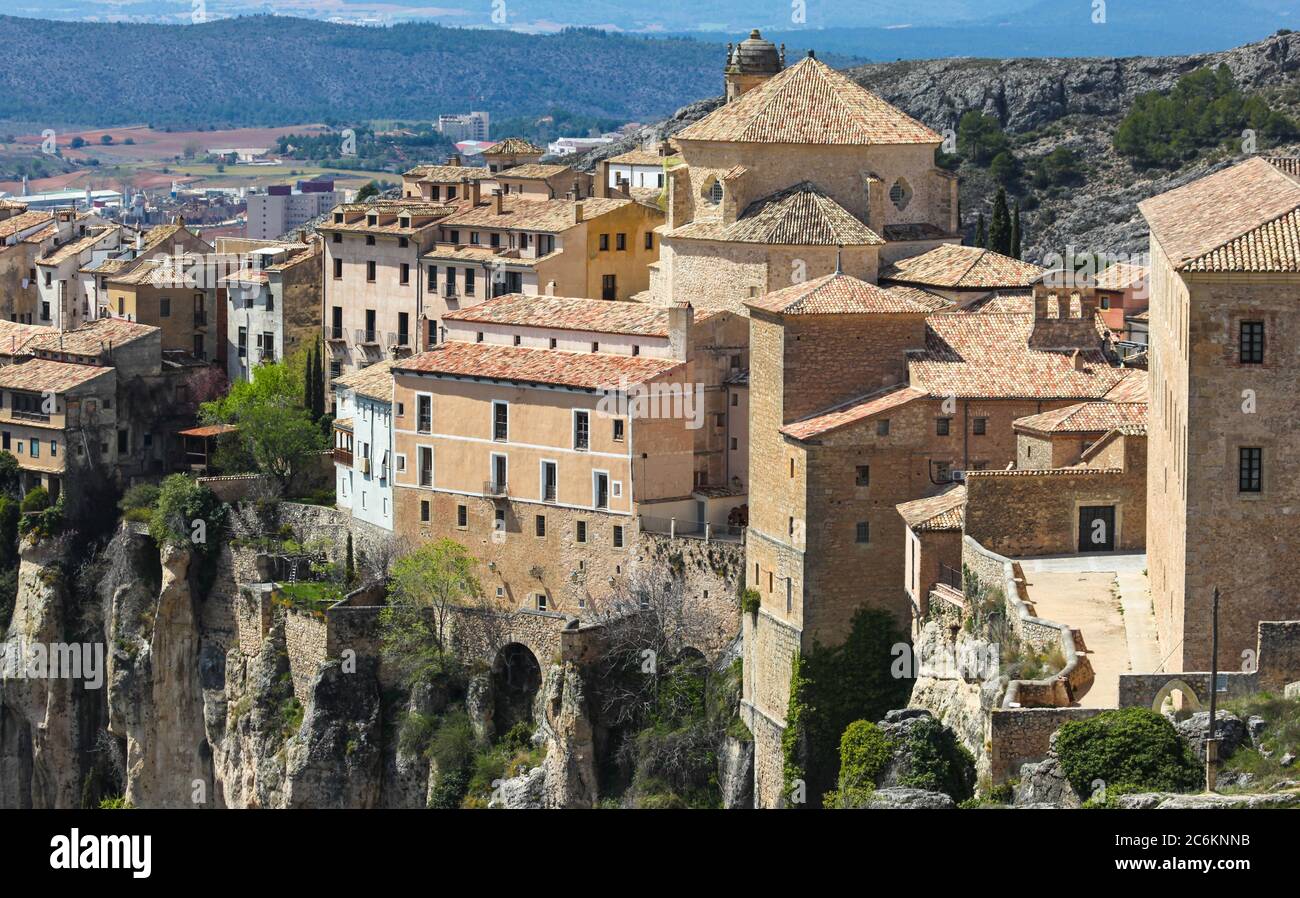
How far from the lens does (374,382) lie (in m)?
62.8

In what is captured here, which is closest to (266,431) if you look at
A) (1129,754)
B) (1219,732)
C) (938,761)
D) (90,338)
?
(90,338)

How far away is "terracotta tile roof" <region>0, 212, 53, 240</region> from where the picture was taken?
86.0 meters

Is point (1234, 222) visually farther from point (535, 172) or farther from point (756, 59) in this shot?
point (535, 172)

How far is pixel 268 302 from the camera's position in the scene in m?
75.7

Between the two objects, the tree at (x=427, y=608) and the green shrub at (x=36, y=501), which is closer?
the tree at (x=427, y=608)

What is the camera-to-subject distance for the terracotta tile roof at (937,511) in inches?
1714

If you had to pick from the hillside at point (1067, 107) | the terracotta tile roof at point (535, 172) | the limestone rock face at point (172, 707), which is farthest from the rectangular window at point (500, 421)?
the hillside at point (1067, 107)

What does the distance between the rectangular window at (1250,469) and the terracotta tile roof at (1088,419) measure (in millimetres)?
7953

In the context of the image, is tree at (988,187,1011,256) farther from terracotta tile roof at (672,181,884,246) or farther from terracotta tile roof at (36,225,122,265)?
terracotta tile roof at (36,225,122,265)

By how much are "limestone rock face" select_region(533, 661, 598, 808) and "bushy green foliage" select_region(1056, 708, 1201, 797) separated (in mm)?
20086

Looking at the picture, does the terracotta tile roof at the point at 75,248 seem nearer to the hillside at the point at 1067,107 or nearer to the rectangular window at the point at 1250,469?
the hillside at the point at 1067,107

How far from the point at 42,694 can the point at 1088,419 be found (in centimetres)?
3517

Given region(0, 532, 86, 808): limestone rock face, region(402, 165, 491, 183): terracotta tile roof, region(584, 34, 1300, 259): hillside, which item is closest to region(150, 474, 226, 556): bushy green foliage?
region(0, 532, 86, 808): limestone rock face
